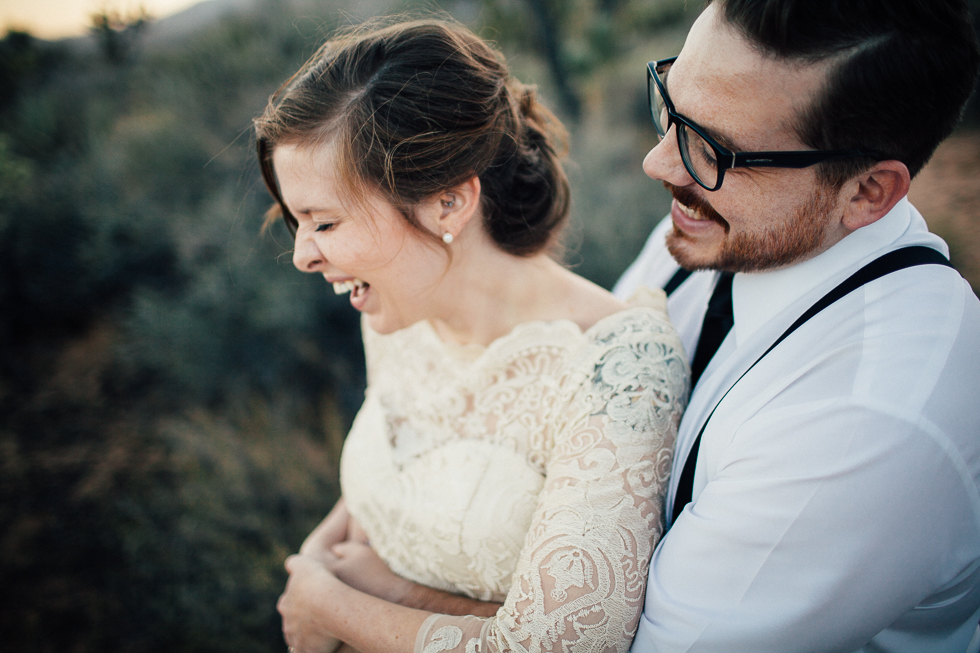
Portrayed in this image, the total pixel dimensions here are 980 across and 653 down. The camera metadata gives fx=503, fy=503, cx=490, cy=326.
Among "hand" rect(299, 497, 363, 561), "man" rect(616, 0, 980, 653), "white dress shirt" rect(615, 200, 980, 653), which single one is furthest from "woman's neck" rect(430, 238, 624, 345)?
"hand" rect(299, 497, 363, 561)

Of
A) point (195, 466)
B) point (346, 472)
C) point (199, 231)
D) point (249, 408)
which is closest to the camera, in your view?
point (346, 472)

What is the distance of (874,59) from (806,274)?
48 centimetres

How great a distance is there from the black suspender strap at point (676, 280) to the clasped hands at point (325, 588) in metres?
1.35

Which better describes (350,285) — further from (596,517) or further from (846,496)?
(846,496)

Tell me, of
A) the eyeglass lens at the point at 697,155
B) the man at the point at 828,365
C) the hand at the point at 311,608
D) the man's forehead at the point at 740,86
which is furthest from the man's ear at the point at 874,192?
the hand at the point at 311,608

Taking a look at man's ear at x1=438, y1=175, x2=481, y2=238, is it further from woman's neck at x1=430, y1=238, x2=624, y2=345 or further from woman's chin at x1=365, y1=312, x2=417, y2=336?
woman's chin at x1=365, y1=312, x2=417, y2=336

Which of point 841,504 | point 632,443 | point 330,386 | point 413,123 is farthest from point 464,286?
point 330,386

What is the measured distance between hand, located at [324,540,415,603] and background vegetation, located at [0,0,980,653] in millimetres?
1483

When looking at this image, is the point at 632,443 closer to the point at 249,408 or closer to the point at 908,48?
the point at 908,48

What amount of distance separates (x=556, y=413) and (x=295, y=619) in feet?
3.57

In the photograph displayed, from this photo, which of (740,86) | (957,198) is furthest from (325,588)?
(957,198)

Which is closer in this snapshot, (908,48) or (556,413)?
(908,48)

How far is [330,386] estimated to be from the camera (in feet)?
13.7

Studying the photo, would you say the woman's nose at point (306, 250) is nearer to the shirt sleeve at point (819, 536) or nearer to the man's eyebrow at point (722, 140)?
the man's eyebrow at point (722, 140)
